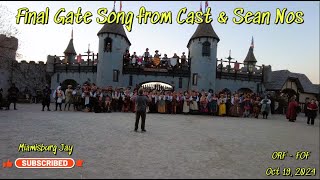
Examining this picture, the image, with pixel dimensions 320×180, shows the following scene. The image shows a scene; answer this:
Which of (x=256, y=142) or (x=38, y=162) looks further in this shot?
(x=256, y=142)

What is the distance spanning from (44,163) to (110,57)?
22185mm

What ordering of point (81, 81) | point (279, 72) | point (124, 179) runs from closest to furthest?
point (124, 179) < point (81, 81) < point (279, 72)

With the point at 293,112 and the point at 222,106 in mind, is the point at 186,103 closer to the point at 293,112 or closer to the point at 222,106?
the point at 222,106

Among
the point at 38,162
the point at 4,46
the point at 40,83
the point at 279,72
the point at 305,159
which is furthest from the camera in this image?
the point at 279,72

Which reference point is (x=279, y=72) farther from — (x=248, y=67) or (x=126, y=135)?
(x=126, y=135)

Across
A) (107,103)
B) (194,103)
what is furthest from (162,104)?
(107,103)

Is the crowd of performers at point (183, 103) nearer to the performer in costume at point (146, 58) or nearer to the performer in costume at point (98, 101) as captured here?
the performer in costume at point (98, 101)

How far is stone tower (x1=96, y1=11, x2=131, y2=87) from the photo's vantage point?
89.1 ft

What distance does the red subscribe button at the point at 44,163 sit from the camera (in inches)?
219

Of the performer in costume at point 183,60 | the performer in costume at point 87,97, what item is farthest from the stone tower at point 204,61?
the performer in costume at point 87,97

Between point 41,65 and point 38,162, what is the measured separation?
2991 cm

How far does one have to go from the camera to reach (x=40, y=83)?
107 feet

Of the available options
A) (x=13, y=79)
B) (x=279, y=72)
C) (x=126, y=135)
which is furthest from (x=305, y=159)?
(x=279, y=72)

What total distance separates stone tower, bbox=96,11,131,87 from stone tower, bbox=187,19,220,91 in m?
7.51
